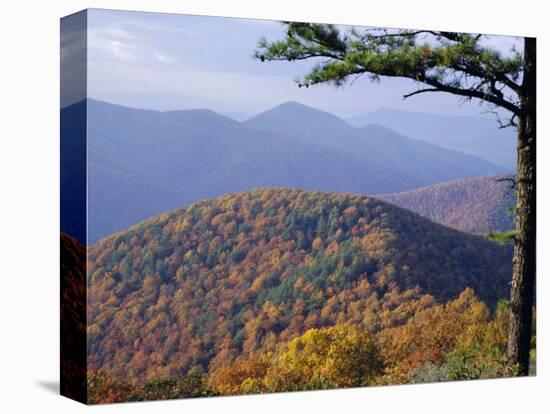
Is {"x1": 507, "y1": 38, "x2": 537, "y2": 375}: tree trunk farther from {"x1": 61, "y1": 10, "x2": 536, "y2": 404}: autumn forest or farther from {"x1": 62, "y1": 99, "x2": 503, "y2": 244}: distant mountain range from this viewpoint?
{"x1": 62, "y1": 99, "x2": 503, "y2": 244}: distant mountain range

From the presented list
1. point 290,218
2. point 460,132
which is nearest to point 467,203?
point 460,132

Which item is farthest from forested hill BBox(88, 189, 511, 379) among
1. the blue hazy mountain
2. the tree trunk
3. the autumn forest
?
the blue hazy mountain

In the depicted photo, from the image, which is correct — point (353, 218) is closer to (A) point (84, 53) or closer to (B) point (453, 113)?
(B) point (453, 113)

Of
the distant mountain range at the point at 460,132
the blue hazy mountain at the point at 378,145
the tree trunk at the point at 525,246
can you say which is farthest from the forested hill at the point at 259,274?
the distant mountain range at the point at 460,132

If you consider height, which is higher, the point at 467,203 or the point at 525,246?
the point at 467,203

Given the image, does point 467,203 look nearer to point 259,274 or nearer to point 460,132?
point 460,132
